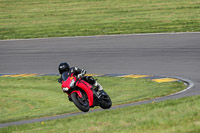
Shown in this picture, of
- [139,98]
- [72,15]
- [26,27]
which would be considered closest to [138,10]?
[72,15]

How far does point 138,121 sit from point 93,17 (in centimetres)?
2884

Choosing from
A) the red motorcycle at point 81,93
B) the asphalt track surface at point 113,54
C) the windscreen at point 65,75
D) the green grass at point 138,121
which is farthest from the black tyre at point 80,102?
the asphalt track surface at point 113,54

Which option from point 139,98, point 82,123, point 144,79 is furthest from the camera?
point 144,79

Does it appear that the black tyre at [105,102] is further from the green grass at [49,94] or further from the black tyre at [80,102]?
the green grass at [49,94]

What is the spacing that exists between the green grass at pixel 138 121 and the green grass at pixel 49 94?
2504mm

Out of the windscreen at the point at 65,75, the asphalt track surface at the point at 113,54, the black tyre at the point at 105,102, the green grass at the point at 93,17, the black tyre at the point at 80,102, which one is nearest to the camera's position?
the black tyre at the point at 80,102

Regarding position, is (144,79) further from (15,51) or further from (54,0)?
(54,0)

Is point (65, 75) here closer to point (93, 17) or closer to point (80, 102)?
point (80, 102)

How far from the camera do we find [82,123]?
32.6 feet

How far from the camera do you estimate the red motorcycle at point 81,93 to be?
1162cm

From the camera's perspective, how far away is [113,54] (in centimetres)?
2425

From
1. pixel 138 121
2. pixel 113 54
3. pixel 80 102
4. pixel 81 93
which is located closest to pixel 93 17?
pixel 113 54

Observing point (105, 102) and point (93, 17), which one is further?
point (93, 17)

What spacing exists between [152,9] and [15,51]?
1403cm
